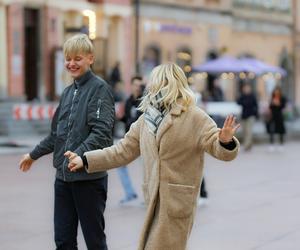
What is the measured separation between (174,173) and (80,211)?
1.14 metres

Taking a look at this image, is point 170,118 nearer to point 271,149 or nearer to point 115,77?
point 271,149

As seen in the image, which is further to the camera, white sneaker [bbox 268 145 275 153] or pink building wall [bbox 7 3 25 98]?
pink building wall [bbox 7 3 25 98]

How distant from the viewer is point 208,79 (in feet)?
143

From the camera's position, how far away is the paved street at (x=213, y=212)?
1045 cm

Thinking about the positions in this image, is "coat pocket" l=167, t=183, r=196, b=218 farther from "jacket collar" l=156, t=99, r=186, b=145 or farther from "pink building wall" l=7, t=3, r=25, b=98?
"pink building wall" l=7, t=3, r=25, b=98

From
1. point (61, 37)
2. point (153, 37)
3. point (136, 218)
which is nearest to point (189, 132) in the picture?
point (136, 218)

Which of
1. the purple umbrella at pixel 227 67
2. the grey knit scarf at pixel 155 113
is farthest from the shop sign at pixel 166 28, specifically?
the grey knit scarf at pixel 155 113

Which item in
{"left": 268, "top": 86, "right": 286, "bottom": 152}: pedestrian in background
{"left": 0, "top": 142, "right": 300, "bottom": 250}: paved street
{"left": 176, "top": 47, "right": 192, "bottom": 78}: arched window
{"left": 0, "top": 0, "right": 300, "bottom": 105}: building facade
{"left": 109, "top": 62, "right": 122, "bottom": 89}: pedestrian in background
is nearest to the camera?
{"left": 0, "top": 142, "right": 300, "bottom": 250}: paved street

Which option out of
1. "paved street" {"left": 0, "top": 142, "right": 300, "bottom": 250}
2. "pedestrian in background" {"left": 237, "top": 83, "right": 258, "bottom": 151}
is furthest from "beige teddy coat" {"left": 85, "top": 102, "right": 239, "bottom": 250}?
"pedestrian in background" {"left": 237, "top": 83, "right": 258, "bottom": 151}

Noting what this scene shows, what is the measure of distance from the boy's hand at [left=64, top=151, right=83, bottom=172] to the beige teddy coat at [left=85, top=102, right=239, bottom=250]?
1.54 feet

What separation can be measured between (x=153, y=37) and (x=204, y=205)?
85.7 feet

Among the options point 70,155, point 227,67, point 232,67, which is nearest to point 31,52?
point 227,67

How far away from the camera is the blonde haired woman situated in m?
6.34

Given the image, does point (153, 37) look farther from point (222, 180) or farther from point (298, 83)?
point (222, 180)
